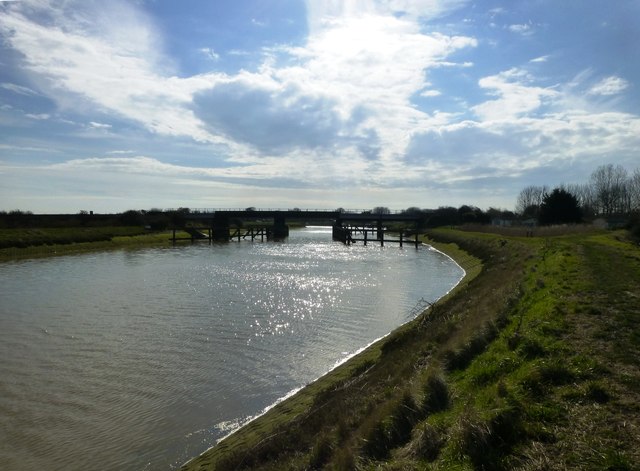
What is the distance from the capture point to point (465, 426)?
598cm

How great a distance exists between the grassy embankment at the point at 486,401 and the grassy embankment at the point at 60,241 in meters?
52.1

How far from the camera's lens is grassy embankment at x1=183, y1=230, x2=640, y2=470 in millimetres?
5645

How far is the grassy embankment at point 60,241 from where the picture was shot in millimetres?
55416

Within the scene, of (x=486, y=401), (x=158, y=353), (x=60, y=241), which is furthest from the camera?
(x=60, y=241)

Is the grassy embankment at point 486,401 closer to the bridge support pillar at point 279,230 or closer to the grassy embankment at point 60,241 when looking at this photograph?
the grassy embankment at point 60,241

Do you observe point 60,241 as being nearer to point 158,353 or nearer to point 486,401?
point 158,353

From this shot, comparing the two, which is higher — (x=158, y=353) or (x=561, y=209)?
(x=561, y=209)

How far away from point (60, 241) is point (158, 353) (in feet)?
182

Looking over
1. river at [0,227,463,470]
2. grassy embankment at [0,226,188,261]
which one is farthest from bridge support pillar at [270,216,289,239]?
river at [0,227,463,470]

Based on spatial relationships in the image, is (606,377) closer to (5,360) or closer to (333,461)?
(333,461)

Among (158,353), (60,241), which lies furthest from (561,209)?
(60,241)

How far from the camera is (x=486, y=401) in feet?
22.8

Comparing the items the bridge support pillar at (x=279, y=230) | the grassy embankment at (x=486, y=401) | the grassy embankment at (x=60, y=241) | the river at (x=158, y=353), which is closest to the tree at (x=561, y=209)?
the river at (x=158, y=353)

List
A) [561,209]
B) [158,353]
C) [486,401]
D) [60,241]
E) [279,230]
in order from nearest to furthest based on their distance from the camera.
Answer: [486,401]
[158,353]
[60,241]
[561,209]
[279,230]
